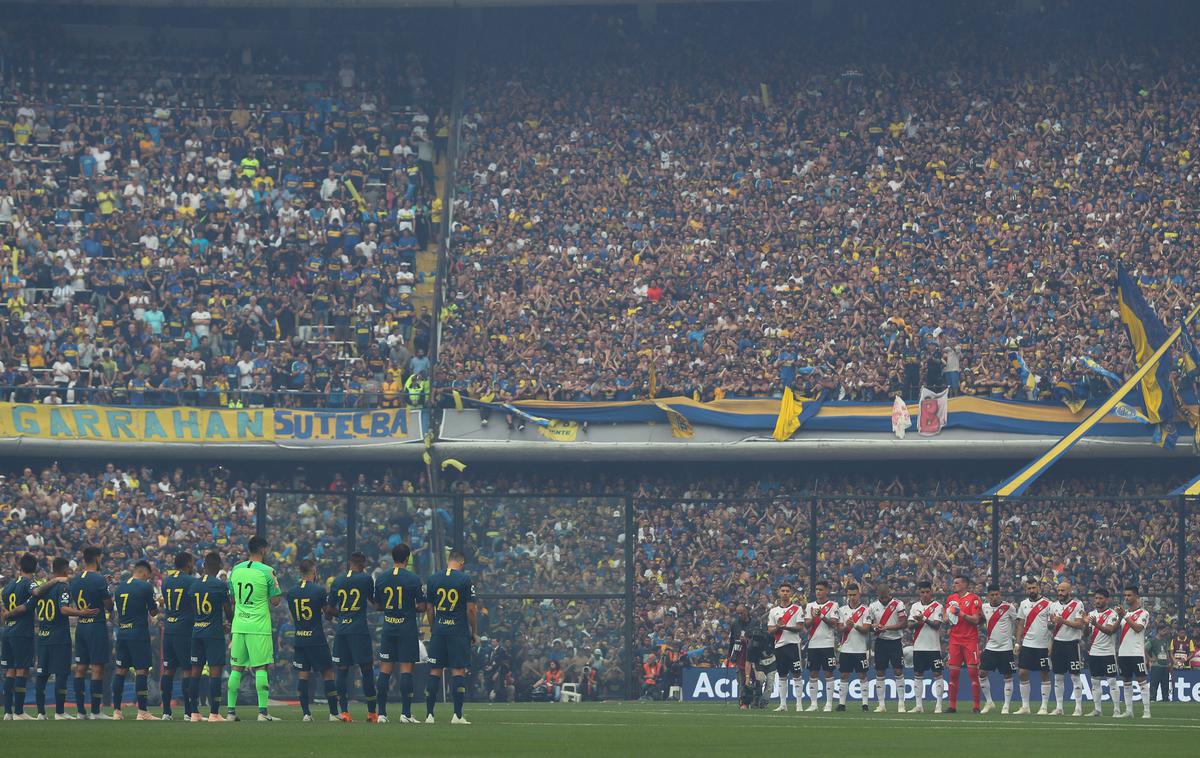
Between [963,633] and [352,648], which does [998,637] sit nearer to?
[963,633]

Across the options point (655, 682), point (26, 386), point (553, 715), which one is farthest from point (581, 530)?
Answer: point (26, 386)

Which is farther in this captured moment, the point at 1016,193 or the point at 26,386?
the point at 1016,193

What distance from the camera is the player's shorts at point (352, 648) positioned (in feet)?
85.8

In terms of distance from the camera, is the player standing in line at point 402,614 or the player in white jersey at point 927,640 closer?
the player standing in line at point 402,614

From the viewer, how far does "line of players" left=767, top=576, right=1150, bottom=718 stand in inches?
1193

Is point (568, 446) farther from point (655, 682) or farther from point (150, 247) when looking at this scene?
point (150, 247)

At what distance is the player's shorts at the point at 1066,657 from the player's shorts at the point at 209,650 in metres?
13.1

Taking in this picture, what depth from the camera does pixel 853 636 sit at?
3247cm

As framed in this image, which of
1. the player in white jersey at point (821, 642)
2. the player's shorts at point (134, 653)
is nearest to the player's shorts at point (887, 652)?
the player in white jersey at point (821, 642)

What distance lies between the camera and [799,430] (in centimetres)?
4444

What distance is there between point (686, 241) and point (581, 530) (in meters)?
15.3

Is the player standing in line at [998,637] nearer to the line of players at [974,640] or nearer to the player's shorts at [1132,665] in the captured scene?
the line of players at [974,640]

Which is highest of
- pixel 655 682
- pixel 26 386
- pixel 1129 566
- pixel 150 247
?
pixel 150 247

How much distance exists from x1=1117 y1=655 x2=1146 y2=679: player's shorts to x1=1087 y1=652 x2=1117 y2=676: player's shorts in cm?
14
